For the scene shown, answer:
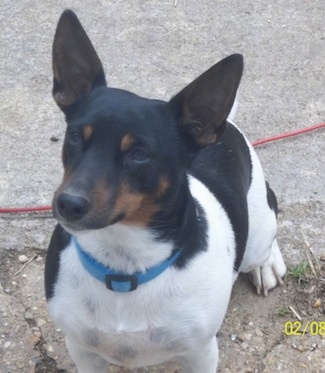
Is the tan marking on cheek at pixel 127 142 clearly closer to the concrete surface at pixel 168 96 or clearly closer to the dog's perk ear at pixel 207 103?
the dog's perk ear at pixel 207 103

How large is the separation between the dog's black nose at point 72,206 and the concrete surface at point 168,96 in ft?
4.20

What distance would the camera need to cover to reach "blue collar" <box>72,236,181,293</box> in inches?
104

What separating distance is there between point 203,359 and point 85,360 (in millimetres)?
443

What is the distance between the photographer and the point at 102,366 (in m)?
3.19

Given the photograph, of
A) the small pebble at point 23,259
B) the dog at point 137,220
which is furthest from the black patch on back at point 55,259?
the small pebble at point 23,259

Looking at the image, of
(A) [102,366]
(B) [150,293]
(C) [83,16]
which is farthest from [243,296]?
(C) [83,16]

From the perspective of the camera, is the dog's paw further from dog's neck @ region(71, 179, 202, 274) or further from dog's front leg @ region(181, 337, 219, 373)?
dog's neck @ region(71, 179, 202, 274)

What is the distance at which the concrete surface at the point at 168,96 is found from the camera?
138 inches

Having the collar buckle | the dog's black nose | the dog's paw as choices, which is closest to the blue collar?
the collar buckle

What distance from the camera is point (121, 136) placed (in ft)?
7.83

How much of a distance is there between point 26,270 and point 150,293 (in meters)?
1.17

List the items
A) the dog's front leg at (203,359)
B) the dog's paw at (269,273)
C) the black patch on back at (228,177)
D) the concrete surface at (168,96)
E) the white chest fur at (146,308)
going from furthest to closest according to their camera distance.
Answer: the dog's paw at (269,273) → the concrete surface at (168,96) → the black patch on back at (228,177) → the dog's front leg at (203,359) → the white chest fur at (146,308)

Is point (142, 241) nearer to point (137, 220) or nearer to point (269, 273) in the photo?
point (137, 220)
